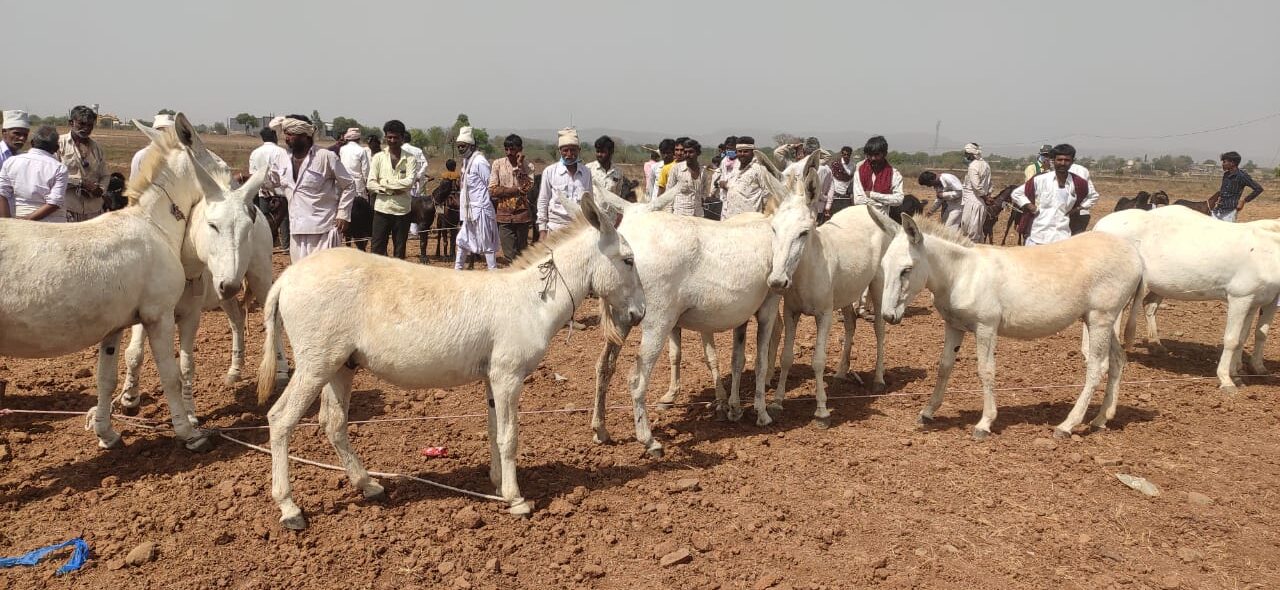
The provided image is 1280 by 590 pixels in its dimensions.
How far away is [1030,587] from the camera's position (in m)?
4.29

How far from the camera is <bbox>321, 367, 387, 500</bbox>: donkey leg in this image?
4863 millimetres

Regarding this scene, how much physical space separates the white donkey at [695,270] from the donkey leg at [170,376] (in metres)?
3.08

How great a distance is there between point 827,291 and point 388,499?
402 centimetres

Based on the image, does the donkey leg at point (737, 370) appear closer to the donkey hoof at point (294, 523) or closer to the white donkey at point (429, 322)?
the white donkey at point (429, 322)

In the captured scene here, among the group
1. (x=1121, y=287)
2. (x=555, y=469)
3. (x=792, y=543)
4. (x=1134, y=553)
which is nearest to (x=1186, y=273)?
(x=1121, y=287)

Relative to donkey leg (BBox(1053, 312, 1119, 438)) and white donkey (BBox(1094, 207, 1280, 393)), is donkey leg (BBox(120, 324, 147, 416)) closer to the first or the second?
donkey leg (BBox(1053, 312, 1119, 438))

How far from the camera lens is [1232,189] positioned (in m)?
12.0

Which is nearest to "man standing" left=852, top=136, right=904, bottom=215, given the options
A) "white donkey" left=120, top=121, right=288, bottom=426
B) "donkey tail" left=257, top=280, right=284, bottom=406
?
"white donkey" left=120, top=121, right=288, bottom=426

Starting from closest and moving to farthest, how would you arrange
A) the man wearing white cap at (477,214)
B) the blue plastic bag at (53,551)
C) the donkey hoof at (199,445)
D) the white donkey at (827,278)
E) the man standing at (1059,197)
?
the blue plastic bag at (53,551) < the donkey hoof at (199,445) < the white donkey at (827,278) < the man standing at (1059,197) < the man wearing white cap at (477,214)

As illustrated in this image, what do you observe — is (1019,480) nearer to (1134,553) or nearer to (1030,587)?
(1134,553)

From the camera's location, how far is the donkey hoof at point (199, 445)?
571 cm

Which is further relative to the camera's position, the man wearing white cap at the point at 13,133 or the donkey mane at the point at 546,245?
the man wearing white cap at the point at 13,133

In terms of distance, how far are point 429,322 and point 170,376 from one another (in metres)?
A: 2.42

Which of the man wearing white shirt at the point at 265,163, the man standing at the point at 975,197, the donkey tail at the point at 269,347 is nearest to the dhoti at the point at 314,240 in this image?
the man wearing white shirt at the point at 265,163
